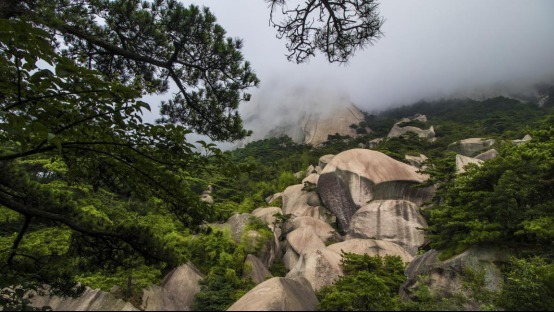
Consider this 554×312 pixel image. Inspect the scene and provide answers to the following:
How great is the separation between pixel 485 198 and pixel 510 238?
1204 mm

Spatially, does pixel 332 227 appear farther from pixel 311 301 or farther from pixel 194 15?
pixel 311 301

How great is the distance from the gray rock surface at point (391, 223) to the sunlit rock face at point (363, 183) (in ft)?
4.63

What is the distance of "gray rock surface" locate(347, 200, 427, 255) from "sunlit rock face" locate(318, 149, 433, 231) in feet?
4.63

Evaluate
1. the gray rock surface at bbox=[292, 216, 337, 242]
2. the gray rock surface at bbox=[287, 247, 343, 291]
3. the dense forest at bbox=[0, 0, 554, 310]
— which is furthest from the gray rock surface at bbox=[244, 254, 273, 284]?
the gray rock surface at bbox=[292, 216, 337, 242]

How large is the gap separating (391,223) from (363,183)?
11.5 ft

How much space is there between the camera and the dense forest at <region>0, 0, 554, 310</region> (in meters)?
2.72

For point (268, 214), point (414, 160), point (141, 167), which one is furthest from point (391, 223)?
point (141, 167)

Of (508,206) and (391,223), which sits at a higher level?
(391,223)

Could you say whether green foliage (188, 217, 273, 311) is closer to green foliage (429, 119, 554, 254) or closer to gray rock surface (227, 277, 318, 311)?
green foliage (429, 119, 554, 254)

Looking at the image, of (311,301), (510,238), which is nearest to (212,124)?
(311,301)

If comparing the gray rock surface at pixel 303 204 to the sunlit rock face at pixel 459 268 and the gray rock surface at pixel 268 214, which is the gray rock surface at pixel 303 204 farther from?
the sunlit rock face at pixel 459 268

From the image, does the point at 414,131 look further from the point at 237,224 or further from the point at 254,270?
the point at 254,270

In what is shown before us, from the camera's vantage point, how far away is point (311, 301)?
1855 mm

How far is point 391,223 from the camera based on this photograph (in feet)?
60.0
